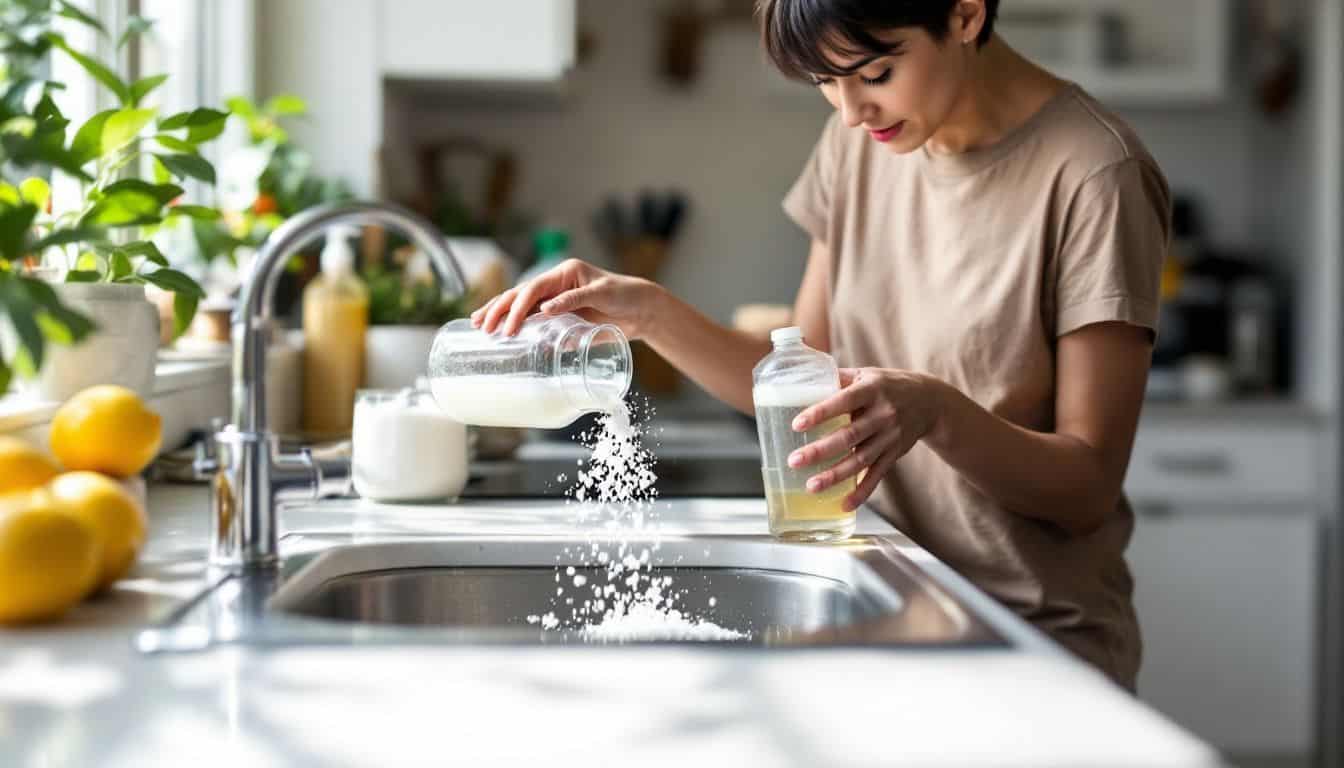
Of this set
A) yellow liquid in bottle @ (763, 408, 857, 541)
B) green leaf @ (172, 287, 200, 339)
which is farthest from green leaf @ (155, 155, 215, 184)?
yellow liquid in bottle @ (763, 408, 857, 541)

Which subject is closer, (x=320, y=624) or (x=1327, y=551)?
(x=320, y=624)

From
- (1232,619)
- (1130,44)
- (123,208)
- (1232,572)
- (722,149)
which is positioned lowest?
(1232,619)

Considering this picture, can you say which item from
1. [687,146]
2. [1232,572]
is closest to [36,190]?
[687,146]

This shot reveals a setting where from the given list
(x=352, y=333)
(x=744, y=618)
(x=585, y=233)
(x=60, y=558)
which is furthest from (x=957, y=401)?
(x=585, y=233)

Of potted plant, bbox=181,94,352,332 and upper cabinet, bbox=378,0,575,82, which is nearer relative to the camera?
potted plant, bbox=181,94,352,332

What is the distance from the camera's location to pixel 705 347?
4.71ft

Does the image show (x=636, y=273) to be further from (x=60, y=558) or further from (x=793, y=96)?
(x=60, y=558)

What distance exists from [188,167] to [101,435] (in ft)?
0.96

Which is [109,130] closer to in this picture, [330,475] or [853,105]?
[330,475]

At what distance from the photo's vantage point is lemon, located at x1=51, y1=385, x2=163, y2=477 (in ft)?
3.16

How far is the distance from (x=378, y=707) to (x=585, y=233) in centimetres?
292

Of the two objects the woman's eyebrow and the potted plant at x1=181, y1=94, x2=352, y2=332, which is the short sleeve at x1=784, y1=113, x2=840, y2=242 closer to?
the woman's eyebrow

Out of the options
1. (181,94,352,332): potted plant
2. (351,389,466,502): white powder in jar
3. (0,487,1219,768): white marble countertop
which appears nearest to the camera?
(0,487,1219,768): white marble countertop

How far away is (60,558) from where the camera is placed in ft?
2.54
